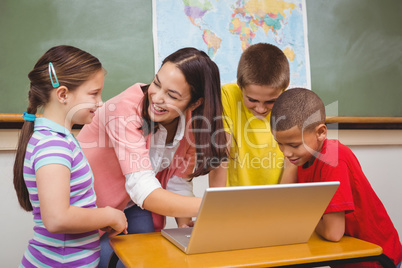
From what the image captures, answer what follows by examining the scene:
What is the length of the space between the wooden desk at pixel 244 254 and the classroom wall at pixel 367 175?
0.82 meters

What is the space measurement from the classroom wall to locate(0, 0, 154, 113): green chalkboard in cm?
25

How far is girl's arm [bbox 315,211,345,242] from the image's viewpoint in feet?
3.30

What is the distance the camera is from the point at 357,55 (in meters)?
2.18

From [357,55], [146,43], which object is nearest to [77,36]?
[146,43]

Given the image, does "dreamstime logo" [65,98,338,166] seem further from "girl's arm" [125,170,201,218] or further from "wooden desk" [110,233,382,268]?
"wooden desk" [110,233,382,268]

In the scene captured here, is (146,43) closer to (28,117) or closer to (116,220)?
(28,117)

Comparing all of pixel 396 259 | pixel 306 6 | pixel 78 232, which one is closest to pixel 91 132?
pixel 78 232

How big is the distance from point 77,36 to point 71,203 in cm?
94

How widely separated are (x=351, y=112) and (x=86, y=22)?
4.73ft

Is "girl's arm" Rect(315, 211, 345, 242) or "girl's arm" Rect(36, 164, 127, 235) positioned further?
"girl's arm" Rect(315, 211, 345, 242)

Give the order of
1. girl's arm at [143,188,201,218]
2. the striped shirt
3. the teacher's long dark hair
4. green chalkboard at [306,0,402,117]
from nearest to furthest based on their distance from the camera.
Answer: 1. the striped shirt
2. girl's arm at [143,188,201,218]
3. the teacher's long dark hair
4. green chalkboard at [306,0,402,117]

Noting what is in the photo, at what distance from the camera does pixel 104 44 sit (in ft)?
5.59

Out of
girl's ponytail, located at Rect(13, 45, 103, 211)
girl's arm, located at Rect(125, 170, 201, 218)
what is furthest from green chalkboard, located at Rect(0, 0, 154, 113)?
girl's arm, located at Rect(125, 170, 201, 218)

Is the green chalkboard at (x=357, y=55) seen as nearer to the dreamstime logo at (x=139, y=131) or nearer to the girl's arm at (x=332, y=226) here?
the dreamstime logo at (x=139, y=131)
